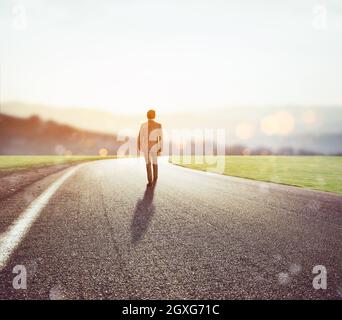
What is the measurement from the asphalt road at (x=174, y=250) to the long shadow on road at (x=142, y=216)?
2 cm

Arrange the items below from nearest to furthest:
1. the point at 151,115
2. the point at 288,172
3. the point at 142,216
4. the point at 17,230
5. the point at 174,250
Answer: the point at 174,250, the point at 17,230, the point at 142,216, the point at 151,115, the point at 288,172

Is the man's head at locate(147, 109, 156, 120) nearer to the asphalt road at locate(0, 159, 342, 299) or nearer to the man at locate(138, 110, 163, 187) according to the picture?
the man at locate(138, 110, 163, 187)

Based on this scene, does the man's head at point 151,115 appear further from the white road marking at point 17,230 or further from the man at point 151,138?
the white road marking at point 17,230

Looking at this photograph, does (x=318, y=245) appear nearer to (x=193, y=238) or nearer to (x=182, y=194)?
(x=193, y=238)

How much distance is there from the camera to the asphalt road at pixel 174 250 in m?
3.06

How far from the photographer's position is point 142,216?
20.2 feet

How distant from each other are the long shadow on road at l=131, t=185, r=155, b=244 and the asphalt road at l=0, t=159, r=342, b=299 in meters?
0.02

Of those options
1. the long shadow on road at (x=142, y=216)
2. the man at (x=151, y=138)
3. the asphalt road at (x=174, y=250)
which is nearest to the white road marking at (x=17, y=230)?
the asphalt road at (x=174, y=250)

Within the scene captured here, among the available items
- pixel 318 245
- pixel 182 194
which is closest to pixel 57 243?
pixel 318 245

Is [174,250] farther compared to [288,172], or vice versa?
[288,172]

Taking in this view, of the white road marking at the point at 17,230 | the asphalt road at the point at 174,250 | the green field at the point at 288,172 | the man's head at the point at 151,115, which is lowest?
the green field at the point at 288,172

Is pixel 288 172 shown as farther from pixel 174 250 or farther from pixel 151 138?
pixel 174 250

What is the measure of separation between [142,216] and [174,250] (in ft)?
→ 6.78

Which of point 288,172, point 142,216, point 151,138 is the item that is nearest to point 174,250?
point 142,216
